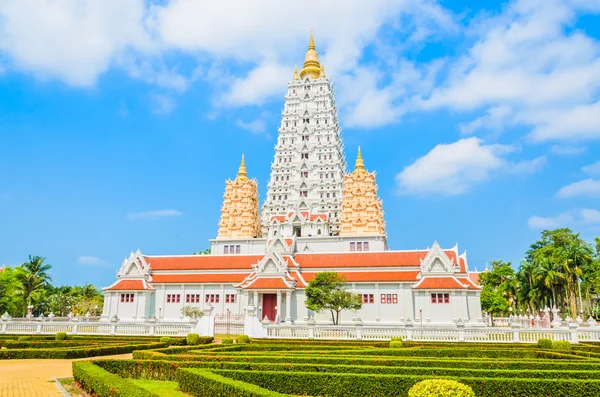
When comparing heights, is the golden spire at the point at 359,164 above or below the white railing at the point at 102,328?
above

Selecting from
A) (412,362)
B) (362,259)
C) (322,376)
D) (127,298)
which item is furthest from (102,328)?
(362,259)

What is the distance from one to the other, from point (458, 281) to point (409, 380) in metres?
36.7

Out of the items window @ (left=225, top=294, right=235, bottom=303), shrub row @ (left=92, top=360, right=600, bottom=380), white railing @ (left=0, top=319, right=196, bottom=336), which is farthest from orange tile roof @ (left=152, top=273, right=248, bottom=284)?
shrub row @ (left=92, top=360, right=600, bottom=380)

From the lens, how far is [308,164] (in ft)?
262

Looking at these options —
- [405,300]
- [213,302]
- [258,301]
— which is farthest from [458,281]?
[213,302]

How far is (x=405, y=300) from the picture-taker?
4912cm

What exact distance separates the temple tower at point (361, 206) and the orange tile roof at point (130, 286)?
1194 inches

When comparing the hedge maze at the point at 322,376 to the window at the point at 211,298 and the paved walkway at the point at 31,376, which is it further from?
the window at the point at 211,298

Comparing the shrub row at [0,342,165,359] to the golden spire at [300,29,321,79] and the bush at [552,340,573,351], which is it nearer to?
the bush at [552,340,573,351]

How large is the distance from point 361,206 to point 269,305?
2614cm

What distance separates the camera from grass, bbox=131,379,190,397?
13.4m

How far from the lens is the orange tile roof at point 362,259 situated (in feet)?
173

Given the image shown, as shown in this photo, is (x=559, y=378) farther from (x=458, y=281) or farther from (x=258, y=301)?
(x=258, y=301)

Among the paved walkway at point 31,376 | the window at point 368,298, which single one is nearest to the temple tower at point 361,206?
the window at point 368,298
